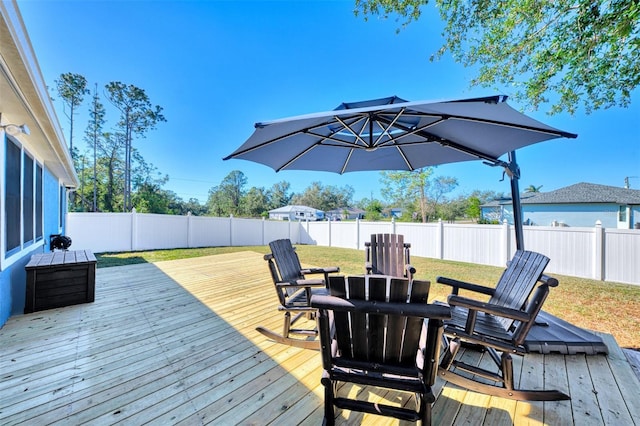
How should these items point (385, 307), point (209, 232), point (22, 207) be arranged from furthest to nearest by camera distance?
point (209, 232) → point (22, 207) → point (385, 307)

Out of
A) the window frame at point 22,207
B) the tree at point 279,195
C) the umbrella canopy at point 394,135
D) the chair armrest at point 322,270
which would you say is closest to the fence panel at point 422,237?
the umbrella canopy at point 394,135

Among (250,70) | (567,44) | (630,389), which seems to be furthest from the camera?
(250,70)

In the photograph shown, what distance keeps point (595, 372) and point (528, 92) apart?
4356 millimetres

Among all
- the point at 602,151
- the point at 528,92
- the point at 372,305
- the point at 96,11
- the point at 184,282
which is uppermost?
the point at 96,11

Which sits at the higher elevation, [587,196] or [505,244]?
[587,196]

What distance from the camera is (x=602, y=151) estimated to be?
49.4 ft

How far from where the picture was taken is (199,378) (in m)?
1.94

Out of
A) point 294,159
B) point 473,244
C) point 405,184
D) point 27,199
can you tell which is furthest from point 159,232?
point 405,184

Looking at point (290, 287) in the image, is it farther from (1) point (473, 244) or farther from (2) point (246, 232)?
(2) point (246, 232)

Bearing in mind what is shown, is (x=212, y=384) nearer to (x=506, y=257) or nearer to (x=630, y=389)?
(x=630, y=389)

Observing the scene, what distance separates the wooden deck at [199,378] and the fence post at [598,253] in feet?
14.4

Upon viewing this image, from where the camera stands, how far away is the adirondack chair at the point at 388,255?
3.75m

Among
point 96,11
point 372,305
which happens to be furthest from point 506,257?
point 96,11

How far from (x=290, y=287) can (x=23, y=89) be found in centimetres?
286
